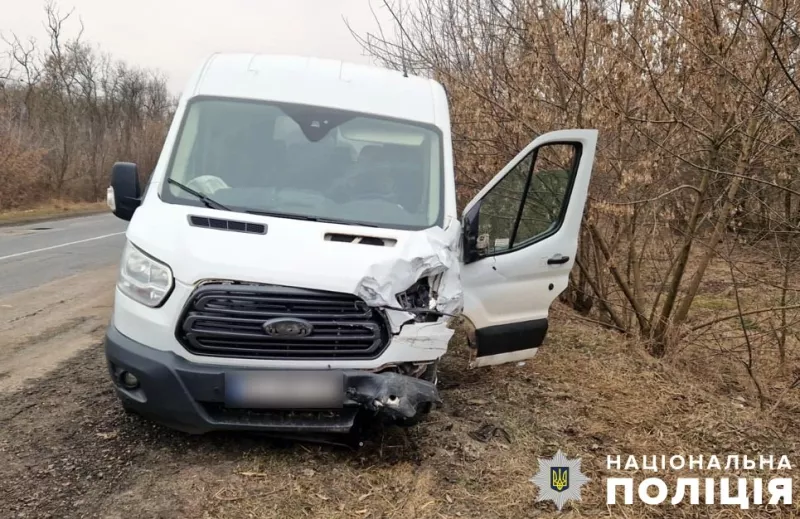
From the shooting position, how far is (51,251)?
12.1 metres

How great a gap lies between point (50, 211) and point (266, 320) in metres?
24.6

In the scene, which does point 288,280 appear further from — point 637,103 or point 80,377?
point 637,103

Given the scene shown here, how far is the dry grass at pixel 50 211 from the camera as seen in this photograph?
1967 centimetres

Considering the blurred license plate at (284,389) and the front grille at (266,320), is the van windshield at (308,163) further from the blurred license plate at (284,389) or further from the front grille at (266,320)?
the blurred license plate at (284,389)

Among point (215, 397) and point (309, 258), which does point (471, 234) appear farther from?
point (215, 397)


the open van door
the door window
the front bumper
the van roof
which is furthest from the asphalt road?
the open van door

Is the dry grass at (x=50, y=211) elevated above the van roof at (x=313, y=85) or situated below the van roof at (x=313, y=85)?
below

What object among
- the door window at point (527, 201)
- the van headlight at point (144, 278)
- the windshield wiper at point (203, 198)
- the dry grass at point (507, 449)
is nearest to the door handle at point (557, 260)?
the door window at point (527, 201)

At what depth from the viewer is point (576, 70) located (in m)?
6.13

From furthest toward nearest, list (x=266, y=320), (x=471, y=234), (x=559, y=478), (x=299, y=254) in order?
(x=471, y=234) < (x=559, y=478) < (x=299, y=254) < (x=266, y=320)

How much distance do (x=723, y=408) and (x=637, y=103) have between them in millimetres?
3061

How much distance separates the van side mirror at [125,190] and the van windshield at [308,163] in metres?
0.35

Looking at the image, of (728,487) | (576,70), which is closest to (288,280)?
(728,487)

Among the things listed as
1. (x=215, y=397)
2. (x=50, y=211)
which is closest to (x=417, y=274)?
(x=215, y=397)
